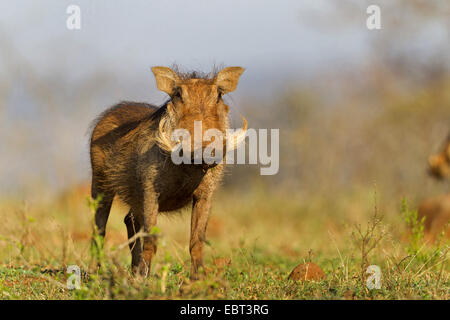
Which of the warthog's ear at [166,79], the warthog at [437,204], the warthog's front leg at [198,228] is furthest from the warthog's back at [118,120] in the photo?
the warthog at [437,204]

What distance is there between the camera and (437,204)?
776 centimetres

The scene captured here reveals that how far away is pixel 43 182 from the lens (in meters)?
10.6

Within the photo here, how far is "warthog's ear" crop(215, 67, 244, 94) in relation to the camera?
4367mm

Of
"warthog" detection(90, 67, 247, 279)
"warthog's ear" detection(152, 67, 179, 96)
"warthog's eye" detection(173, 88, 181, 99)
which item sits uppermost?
"warthog's ear" detection(152, 67, 179, 96)

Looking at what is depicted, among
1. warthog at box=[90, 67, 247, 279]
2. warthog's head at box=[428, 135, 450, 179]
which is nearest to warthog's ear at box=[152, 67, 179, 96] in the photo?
warthog at box=[90, 67, 247, 279]

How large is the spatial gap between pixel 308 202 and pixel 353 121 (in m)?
3.56

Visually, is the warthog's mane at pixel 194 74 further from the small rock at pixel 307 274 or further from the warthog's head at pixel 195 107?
the small rock at pixel 307 274

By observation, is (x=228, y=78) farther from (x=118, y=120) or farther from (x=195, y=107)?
(x=118, y=120)

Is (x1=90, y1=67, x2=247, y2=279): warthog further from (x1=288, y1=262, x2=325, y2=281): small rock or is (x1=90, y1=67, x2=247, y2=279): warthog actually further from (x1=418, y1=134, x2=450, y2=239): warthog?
(x1=418, y1=134, x2=450, y2=239): warthog

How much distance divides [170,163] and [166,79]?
1.99 ft

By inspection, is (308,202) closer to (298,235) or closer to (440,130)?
(298,235)

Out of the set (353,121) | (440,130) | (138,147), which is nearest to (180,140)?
(138,147)

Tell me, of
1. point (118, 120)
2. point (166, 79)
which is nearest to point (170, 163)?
point (166, 79)
